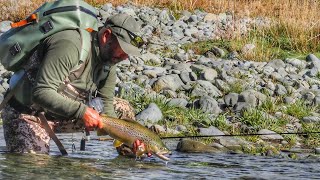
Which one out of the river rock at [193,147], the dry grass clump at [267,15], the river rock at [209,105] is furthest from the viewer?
the dry grass clump at [267,15]

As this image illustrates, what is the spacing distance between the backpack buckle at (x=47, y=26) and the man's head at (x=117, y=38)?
413mm

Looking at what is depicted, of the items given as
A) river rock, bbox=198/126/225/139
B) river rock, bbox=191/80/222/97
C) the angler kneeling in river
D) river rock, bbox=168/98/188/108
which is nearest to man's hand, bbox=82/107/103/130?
the angler kneeling in river

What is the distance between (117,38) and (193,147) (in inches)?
95.5

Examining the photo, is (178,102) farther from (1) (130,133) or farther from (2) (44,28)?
(2) (44,28)

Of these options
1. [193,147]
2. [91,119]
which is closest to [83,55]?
[91,119]

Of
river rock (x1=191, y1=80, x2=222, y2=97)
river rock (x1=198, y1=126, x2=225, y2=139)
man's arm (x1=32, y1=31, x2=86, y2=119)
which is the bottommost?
river rock (x1=198, y1=126, x2=225, y2=139)

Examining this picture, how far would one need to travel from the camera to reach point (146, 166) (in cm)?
739

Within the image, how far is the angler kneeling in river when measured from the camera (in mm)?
6410

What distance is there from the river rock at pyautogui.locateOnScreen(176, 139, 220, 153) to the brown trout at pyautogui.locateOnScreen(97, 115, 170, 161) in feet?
5.72

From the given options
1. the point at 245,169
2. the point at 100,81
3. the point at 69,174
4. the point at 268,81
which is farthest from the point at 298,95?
the point at 69,174

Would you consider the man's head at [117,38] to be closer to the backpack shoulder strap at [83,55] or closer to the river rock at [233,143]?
the backpack shoulder strap at [83,55]

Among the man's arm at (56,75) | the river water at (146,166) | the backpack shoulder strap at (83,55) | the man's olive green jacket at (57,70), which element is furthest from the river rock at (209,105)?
the man's arm at (56,75)

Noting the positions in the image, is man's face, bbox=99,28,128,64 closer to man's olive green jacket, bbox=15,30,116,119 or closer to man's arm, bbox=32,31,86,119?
man's olive green jacket, bbox=15,30,116,119

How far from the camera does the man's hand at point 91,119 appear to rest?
649 cm
